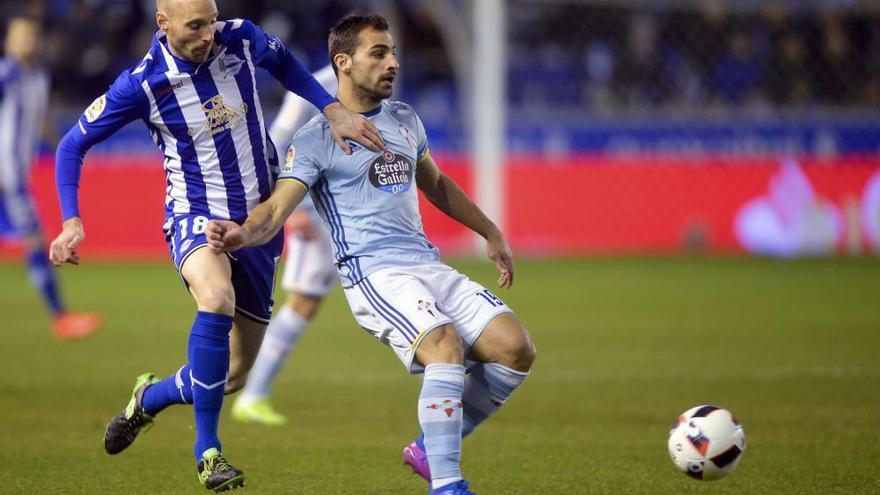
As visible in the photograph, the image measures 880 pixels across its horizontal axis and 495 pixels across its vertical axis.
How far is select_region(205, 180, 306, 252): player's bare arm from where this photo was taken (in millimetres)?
4945

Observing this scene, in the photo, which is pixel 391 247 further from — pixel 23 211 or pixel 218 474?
pixel 23 211

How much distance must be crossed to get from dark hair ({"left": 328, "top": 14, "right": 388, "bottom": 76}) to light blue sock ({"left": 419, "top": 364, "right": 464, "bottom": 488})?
4.22 ft

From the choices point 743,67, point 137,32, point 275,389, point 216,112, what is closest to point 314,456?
point 216,112

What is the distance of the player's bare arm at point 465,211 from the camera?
18.6 feet

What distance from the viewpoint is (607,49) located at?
2044 cm

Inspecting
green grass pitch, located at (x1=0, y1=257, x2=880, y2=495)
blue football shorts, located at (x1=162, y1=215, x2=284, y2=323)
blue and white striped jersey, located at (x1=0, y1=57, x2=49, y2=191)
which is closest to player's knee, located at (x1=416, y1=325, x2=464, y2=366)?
green grass pitch, located at (x1=0, y1=257, x2=880, y2=495)

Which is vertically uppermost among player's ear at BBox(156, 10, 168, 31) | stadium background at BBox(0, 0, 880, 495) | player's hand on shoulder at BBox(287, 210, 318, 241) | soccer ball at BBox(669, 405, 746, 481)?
player's ear at BBox(156, 10, 168, 31)

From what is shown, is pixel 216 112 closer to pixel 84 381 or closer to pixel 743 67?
pixel 84 381

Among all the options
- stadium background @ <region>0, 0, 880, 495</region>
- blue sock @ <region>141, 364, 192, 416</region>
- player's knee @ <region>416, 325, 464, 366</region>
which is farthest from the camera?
stadium background @ <region>0, 0, 880, 495</region>

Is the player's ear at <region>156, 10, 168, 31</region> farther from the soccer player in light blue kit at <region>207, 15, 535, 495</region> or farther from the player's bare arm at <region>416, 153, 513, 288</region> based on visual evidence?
the player's bare arm at <region>416, 153, 513, 288</region>

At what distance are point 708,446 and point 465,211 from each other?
135 centimetres

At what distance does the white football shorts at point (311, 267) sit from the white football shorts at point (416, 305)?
2.39 m

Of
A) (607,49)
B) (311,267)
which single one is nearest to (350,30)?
(311,267)

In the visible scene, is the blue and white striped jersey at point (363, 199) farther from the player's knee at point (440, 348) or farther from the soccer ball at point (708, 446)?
the soccer ball at point (708, 446)
